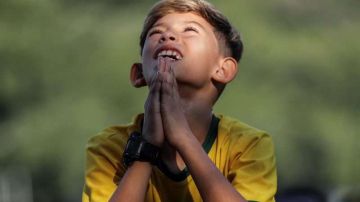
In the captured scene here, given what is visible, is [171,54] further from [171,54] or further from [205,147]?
[205,147]

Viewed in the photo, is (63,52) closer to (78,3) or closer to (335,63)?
(78,3)

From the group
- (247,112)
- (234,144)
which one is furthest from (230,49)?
(247,112)

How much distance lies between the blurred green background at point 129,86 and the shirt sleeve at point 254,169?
4.46m

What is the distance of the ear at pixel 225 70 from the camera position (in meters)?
2.32

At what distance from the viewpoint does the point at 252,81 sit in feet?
24.2

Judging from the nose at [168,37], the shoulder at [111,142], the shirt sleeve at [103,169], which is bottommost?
the shirt sleeve at [103,169]

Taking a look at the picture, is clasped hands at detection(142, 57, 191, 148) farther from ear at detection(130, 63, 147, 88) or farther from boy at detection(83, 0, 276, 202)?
ear at detection(130, 63, 147, 88)

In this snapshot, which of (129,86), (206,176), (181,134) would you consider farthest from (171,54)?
(129,86)

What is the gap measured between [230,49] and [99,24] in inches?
227

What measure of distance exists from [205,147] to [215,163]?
0.05 m

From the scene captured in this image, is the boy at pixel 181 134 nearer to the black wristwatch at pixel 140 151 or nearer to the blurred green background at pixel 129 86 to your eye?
the black wristwatch at pixel 140 151

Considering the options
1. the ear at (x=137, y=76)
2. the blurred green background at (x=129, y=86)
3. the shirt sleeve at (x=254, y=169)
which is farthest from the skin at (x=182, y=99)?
the blurred green background at (x=129, y=86)

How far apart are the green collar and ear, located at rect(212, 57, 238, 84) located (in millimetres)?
109

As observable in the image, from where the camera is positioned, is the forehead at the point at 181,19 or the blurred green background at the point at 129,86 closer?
the forehead at the point at 181,19
